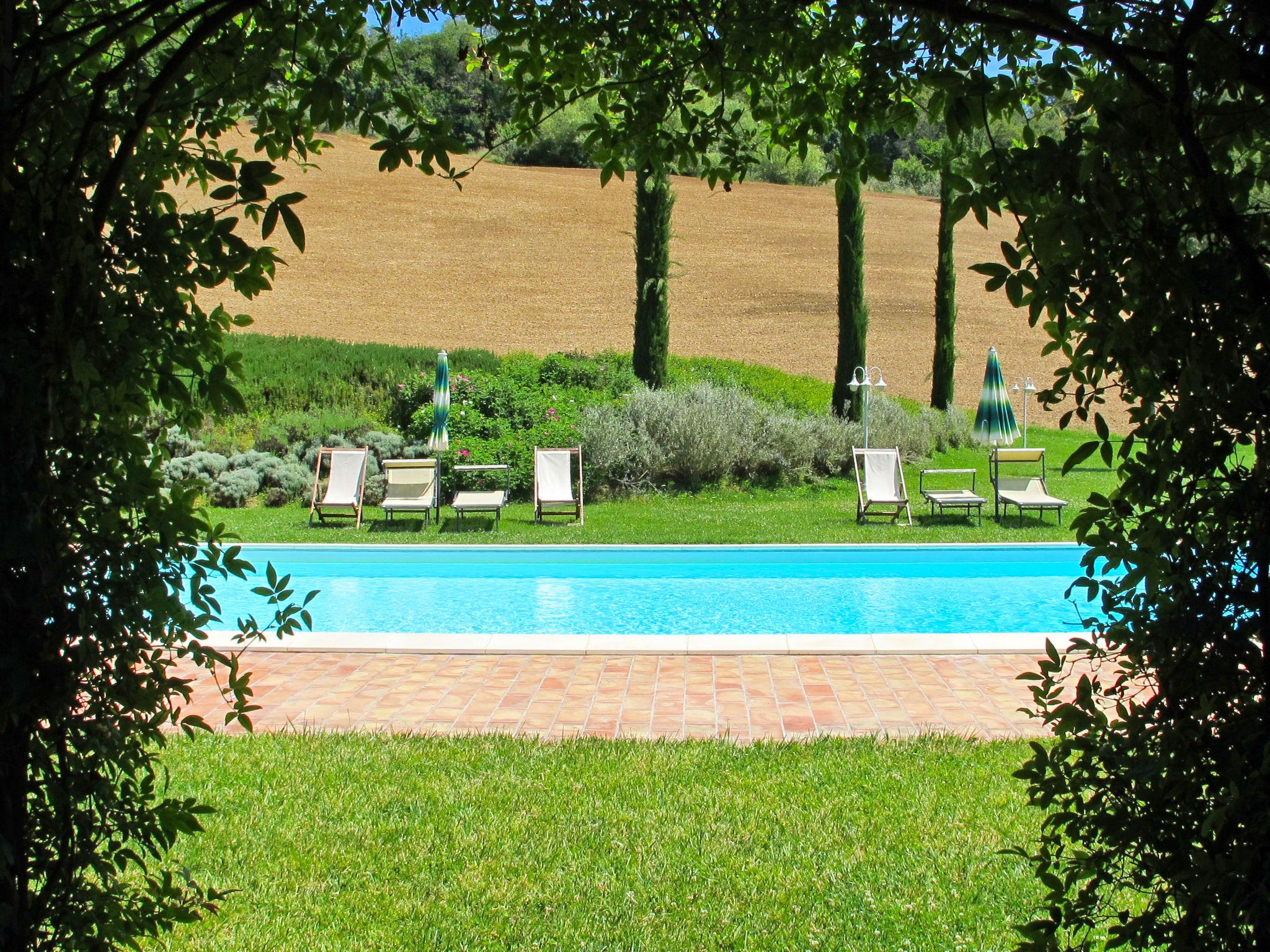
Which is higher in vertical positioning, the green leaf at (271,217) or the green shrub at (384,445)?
the green leaf at (271,217)

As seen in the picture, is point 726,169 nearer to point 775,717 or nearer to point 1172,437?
point 1172,437

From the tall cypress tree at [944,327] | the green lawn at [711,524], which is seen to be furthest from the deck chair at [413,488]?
the tall cypress tree at [944,327]

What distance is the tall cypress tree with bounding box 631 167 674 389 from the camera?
1709 centimetres

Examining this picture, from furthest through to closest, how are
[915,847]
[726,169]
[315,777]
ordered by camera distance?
1. [315,777]
2. [915,847]
3. [726,169]

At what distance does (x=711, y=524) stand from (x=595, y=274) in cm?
2766

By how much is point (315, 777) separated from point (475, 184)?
42.2 metres

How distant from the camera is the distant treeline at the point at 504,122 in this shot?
8.33ft

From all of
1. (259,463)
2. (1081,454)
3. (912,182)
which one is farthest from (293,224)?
(912,182)

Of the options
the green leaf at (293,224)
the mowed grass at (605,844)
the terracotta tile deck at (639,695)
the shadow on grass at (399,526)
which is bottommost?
the mowed grass at (605,844)

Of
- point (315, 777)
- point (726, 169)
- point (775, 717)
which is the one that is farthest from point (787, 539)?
point (726, 169)

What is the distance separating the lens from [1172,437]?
63.4 inches

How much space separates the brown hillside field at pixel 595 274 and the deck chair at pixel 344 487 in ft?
55.4

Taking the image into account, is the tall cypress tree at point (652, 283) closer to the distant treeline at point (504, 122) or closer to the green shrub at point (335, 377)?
the distant treeline at point (504, 122)

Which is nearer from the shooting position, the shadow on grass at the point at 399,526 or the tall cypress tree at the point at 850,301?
the shadow on grass at the point at 399,526
